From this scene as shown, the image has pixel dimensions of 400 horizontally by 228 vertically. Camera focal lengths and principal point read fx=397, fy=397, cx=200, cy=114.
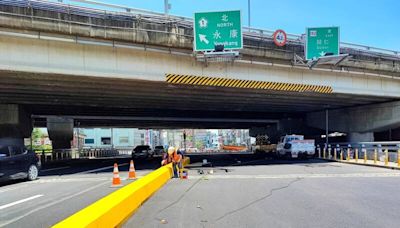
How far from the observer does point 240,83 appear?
2303 centimetres

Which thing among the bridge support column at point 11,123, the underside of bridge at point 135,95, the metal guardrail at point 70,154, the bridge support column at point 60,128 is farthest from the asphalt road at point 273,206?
the bridge support column at point 60,128

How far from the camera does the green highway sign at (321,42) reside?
79.4 ft

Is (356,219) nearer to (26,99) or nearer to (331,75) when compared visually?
(331,75)

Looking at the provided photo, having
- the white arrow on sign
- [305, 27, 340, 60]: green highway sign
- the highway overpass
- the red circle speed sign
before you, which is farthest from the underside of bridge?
[305, 27, 340, 60]: green highway sign

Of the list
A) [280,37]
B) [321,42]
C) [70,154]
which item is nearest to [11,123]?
[70,154]

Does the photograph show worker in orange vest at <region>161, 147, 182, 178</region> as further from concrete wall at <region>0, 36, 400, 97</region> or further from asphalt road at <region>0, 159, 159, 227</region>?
concrete wall at <region>0, 36, 400, 97</region>

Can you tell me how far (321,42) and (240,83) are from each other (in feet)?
19.1

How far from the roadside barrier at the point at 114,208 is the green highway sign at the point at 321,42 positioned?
1636cm

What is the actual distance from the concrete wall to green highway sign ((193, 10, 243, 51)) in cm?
137

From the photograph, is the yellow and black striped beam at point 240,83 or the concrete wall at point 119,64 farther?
the yellow and black striped beam at point 240,83

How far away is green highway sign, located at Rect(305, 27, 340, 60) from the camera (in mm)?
24203

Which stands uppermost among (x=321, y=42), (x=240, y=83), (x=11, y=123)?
(x=321, y=42)

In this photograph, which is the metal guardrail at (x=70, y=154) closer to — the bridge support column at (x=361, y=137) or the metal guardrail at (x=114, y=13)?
the metal guardrail at (x=114, y=13)

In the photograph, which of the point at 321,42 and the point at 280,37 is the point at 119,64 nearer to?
the point at 280,37
